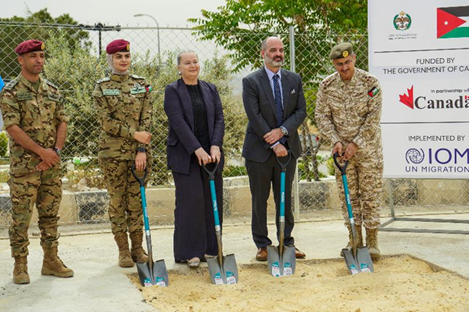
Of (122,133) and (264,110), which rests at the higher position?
(264,110)

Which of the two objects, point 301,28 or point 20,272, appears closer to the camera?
point 20,272

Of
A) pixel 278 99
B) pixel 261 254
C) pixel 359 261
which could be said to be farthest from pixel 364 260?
pixel 278 99

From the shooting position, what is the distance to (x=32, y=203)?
530cm

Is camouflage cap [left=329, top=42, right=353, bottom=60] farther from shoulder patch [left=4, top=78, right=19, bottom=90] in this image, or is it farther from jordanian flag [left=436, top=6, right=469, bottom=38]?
shoulder patch [left=4, top=78, right=19, bottom=90]

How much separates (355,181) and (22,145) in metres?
2.87

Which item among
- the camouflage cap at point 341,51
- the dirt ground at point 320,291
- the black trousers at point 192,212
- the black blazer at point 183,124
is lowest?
the dirt ground at point 320,291

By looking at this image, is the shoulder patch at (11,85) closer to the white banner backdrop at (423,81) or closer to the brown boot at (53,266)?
the brown boot at (53,266)

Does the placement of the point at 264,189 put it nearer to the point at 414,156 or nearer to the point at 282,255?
the point at 282,255

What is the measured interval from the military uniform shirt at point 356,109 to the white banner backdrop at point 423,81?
1.07 metres

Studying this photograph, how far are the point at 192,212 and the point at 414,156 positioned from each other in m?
2.60

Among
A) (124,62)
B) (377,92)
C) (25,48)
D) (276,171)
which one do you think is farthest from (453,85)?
(25,48)

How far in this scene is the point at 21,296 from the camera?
194 inches

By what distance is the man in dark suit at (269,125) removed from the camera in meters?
5.76

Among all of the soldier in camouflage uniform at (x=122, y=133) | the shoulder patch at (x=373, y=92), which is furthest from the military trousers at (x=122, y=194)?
the shoulder patch at (x=373, y=92)
